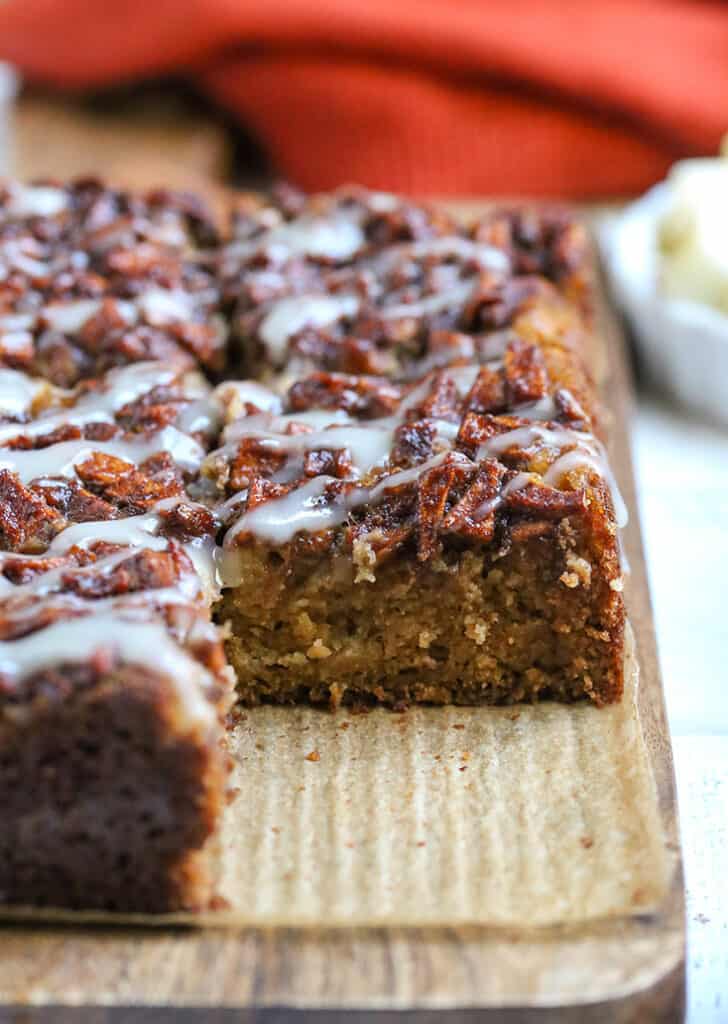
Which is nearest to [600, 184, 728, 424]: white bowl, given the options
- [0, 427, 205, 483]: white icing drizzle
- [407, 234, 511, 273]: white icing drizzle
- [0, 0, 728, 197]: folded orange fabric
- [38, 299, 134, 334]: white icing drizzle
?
[407, 234, 511, 273]: white icing drizzle

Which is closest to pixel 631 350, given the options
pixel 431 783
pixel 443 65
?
pixel 443 65

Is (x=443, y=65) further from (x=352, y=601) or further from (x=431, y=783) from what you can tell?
(x=431, y=783)

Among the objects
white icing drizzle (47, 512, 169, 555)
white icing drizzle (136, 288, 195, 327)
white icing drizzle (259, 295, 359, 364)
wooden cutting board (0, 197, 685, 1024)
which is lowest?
wooden cutting board (0, 197, 685, 1024)

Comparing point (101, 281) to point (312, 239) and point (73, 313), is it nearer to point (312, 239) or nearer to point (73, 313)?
point (73, 313)

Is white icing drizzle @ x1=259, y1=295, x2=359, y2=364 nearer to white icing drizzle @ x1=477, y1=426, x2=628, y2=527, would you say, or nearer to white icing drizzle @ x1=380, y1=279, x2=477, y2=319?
white icing drizzle @ x1=380, y1=279, x2=477, y2=319

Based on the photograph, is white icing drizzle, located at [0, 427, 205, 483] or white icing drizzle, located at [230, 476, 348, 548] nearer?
white icing drizzle, located at [230, 476, 348, 548]

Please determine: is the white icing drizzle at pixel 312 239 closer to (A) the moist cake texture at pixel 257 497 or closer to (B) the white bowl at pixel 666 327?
(A) the moist cake texture at pixel 257 497
